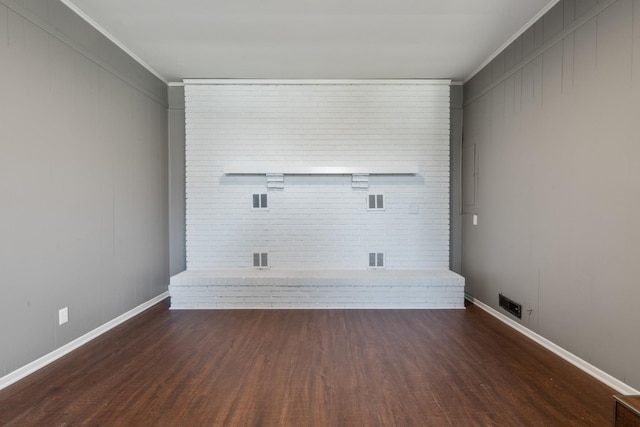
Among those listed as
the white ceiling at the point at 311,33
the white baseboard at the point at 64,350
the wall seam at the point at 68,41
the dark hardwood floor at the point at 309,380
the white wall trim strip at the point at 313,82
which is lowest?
the dark hardwood floor at the point at 309,380

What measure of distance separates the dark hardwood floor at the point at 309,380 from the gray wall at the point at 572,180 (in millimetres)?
A: 415

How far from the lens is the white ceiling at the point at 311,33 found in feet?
8.55

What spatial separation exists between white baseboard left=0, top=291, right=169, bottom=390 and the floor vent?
4.26m

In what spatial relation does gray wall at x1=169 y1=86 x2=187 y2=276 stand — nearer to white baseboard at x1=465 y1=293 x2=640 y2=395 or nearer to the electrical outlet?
the electrical outlet

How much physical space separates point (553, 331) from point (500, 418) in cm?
127

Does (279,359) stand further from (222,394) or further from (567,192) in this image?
(567,192)

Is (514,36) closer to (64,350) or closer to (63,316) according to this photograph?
(63,316)

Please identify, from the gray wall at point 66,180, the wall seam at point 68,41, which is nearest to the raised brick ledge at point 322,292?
the gray wall at point 66,180

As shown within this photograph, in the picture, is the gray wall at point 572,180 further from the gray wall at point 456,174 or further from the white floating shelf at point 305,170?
the white floating shelf at point 305,170

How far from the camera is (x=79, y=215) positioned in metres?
2.68

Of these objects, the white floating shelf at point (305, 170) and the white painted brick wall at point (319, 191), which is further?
the white painted brick wall at point (319, 191)

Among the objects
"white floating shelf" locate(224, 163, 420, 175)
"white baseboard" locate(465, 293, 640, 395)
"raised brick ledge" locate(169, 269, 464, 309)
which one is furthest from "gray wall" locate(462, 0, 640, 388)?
"white floating shelf" locate(224, 163, 420, 175)

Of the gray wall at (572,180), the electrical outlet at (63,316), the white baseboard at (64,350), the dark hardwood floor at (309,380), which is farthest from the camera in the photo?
the electrical outlet at (63,316)

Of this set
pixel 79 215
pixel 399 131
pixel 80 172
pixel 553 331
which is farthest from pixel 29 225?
pixel 553 331
